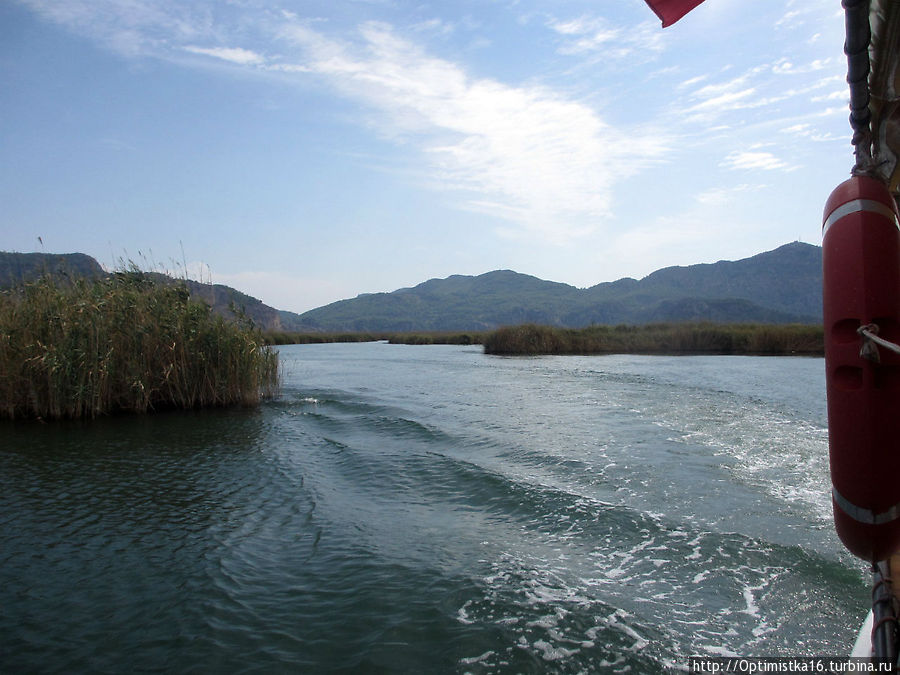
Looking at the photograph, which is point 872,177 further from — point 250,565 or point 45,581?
point 45,581

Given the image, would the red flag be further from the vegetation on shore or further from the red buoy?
the vegetation on shore

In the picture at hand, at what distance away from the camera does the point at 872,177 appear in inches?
78.3

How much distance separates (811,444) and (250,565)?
8.66 m

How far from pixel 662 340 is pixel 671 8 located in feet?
108

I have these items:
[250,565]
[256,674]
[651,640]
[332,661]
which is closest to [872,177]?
[651,640]

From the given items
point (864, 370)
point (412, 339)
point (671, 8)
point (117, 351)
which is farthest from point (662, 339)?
point (864, 370)

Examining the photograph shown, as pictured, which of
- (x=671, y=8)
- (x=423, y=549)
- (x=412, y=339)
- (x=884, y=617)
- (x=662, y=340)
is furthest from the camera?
(x=412, y=339)

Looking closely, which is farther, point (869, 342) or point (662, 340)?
point (662, 340)

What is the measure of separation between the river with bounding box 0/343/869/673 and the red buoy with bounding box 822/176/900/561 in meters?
1.96

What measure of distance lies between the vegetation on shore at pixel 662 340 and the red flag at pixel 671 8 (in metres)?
30.7

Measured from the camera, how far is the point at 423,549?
16.7 ft

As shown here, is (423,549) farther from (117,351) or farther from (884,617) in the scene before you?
(117,351)

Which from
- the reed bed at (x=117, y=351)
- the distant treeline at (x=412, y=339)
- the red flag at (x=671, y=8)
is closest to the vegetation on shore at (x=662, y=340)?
the distant treeline at (x=412, y=339)

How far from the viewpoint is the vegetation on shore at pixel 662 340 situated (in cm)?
2980
